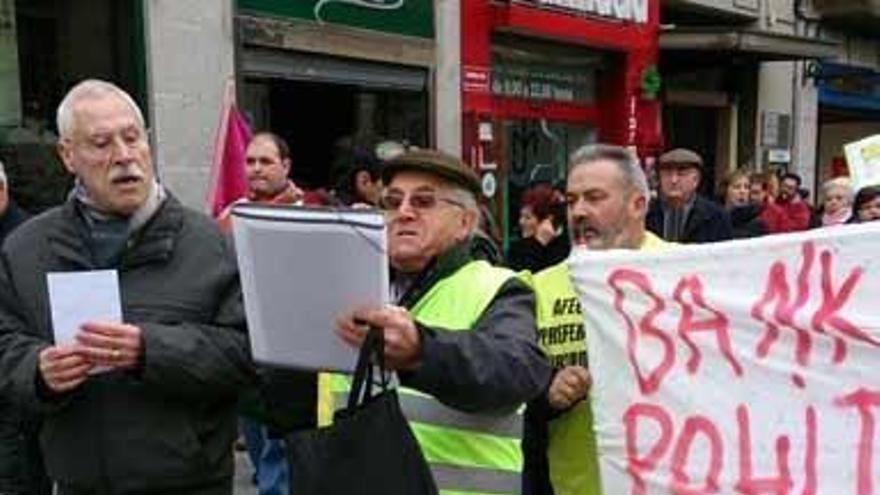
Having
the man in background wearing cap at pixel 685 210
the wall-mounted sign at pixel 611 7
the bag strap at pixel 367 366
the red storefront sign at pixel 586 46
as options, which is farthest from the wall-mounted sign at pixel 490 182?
the bag strap at pixel 367 366

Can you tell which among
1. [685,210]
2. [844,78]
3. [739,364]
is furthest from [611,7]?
[739,364]

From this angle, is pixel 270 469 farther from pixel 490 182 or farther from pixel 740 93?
pixel 740 93

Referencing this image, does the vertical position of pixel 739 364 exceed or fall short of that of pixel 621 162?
it falls short

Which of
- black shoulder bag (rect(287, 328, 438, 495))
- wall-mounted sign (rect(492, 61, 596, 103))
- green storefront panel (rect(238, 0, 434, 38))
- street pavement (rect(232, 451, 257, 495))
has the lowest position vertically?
street pavement (rect(232, 451, 257, 495))

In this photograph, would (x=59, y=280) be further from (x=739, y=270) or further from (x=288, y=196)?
(x=288, y=196)

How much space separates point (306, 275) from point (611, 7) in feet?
38.1

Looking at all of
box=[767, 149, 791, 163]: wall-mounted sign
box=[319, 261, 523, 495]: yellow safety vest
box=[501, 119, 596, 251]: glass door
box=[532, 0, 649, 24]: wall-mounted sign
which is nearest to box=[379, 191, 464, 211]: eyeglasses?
box=[319, 261, 523, 495]: yellow safety vest

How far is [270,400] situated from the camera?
9.09 ft

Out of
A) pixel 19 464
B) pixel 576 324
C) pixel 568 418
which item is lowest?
pixel 19 464

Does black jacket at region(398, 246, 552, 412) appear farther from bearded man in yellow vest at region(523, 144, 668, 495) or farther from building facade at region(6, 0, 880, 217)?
building facade at region(6, 0, 880, 217)

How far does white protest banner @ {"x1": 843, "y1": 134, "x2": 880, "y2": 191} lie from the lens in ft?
19.8

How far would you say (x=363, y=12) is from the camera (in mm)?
10047

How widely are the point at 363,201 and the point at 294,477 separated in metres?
4.09

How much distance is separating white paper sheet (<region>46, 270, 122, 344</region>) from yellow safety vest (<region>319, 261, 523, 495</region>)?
66cm
